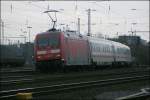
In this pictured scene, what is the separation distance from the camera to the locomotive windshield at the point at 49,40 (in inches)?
1061

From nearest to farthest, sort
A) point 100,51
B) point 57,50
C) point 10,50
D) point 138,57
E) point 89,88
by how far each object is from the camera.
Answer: point 89,88 → point 57,50 → point 100,51 → point 10,50 → point 138,57

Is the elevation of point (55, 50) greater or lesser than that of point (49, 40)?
lesser

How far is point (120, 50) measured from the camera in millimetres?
Answer: 46344

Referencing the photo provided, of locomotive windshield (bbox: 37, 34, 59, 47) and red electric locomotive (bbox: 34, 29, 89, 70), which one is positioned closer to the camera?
red electric locomotive (bbox: 34, 29, 89, 70)

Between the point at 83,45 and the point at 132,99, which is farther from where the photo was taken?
the point at 83,45

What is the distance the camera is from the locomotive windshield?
26953 millimetres

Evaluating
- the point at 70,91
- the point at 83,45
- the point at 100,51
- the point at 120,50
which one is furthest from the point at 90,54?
the point at 70,91

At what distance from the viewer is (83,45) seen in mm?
30828

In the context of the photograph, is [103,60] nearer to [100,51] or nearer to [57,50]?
[100,51]

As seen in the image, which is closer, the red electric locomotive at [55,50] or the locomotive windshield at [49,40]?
the red electric locomotive at [55,50]

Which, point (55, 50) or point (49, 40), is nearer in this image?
point (55, 50)

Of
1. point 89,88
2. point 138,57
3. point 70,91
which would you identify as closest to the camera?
point 70,91

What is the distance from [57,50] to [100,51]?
9.80 meters

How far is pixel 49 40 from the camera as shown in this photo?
27.2 metres
